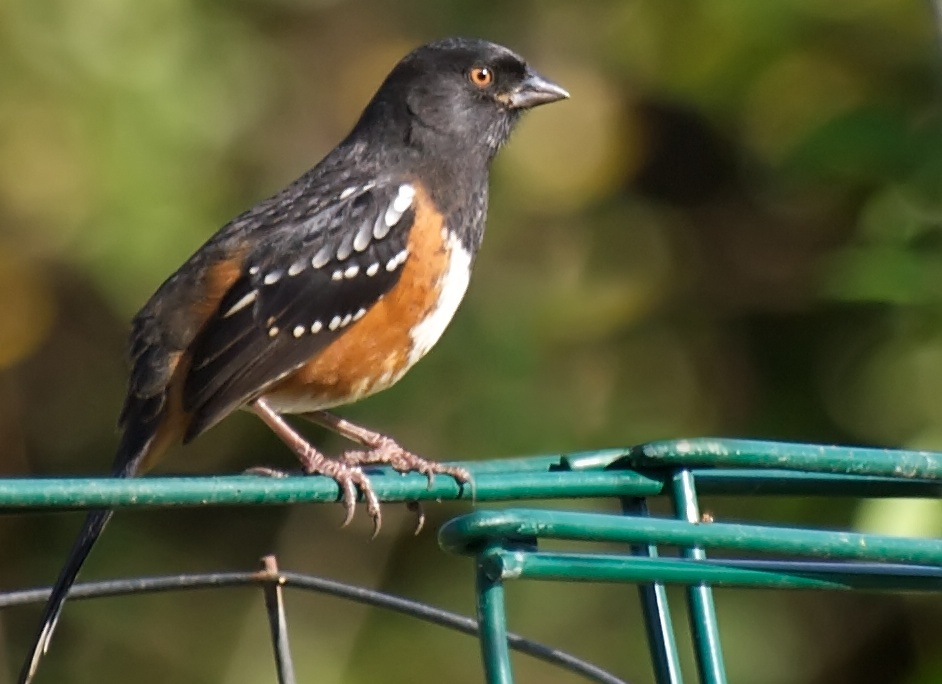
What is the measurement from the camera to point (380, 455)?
2.89 m

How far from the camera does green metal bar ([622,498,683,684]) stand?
1.84 meters

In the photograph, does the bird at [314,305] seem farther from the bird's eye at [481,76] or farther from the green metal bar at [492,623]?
the green metal bar at [492,623]

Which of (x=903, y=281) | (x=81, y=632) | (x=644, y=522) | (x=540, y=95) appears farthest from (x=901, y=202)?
(x=81, y=632)

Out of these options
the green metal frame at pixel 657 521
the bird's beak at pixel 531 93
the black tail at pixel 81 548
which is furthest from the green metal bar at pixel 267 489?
the bird's beak at pixel 531 93

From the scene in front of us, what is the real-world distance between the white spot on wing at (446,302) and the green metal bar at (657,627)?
40.2 inches

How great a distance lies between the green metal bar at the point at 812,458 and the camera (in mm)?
1750

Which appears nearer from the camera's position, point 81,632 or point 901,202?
point 901,202

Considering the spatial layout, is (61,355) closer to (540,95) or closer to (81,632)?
(81,632)

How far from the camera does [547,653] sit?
2.00m

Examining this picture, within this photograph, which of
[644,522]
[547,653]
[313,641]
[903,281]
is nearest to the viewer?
[644,522]

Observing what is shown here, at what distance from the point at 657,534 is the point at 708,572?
0.08 metres

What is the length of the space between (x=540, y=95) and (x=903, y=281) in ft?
3.37

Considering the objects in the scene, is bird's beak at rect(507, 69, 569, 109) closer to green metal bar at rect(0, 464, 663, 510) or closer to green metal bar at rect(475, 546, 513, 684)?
green metal bar at rect(0, 464, 663, 510)

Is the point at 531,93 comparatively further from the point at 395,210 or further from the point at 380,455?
the point at 380,455
